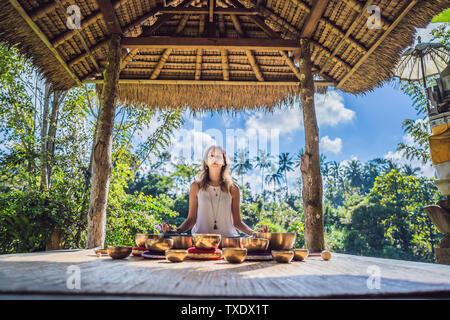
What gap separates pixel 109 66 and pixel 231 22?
6.40ft

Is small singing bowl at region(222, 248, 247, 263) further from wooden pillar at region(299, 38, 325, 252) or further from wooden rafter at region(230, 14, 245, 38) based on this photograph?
wooden rafter at region(230, 14, 245, 38)

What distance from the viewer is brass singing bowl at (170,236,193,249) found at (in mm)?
A: 1438

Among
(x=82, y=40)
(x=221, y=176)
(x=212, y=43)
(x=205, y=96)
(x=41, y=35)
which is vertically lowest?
(x=221, y=176)

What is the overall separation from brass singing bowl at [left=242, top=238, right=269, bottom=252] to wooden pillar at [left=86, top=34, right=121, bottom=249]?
204 centimetres

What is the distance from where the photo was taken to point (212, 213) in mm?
2441

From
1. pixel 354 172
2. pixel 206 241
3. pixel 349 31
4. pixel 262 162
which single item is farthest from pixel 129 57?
pixel 354 172

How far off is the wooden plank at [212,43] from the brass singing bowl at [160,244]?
280 cm

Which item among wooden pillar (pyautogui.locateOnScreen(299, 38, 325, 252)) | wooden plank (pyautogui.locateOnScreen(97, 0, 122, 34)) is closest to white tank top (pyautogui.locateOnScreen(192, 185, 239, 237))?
wooden pillar (pyautogui.locateOnScreen(299, 38, 325, 252))

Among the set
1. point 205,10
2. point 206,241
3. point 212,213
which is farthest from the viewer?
point 205,10

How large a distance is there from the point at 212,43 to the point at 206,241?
9.35 ft

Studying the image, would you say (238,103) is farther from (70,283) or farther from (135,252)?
(70,283)

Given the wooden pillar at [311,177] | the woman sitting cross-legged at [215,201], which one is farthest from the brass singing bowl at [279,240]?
the wooden pillar at [311,177]

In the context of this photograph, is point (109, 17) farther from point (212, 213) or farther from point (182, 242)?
point (182, 242)
